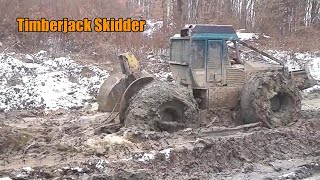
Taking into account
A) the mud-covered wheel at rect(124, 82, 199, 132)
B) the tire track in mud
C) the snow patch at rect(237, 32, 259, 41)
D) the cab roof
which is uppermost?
the snow patch at rect(237, 32, 259, 41)

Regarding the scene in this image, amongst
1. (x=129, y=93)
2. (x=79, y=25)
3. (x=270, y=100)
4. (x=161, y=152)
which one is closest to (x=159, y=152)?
(x=161, y=152)

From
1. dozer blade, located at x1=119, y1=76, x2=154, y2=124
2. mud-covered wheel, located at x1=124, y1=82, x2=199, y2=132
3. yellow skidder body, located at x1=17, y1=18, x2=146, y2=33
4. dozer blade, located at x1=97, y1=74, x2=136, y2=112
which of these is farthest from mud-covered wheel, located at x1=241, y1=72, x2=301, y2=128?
yellow skidder body, located at x1=17, y1=18, x2=146, y2=33

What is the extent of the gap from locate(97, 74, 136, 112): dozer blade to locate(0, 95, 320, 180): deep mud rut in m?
0.97

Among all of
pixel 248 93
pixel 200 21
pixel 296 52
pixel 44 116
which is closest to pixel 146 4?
pixel 200 21

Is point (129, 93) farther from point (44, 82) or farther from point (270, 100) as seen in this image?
point (44, 82)

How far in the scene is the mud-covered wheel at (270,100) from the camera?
912 cm

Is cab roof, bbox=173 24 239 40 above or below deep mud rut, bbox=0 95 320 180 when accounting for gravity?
above

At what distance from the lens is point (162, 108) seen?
828 cm

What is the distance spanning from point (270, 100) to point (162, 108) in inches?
97.2

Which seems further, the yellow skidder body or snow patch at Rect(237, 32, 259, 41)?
snow patch at Rect(237, 32, 259, 41)

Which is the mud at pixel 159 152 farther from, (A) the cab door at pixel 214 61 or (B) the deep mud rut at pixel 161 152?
(A) the cab door at pixel 214 61

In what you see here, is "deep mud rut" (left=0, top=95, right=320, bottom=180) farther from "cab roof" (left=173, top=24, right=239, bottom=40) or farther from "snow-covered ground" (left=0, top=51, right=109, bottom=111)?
"snow-covered ground" (left=0, top=51, right=109, bottom=111)

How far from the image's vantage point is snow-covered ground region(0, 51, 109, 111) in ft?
41.8

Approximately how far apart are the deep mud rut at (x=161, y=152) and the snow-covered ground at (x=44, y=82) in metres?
3.99
